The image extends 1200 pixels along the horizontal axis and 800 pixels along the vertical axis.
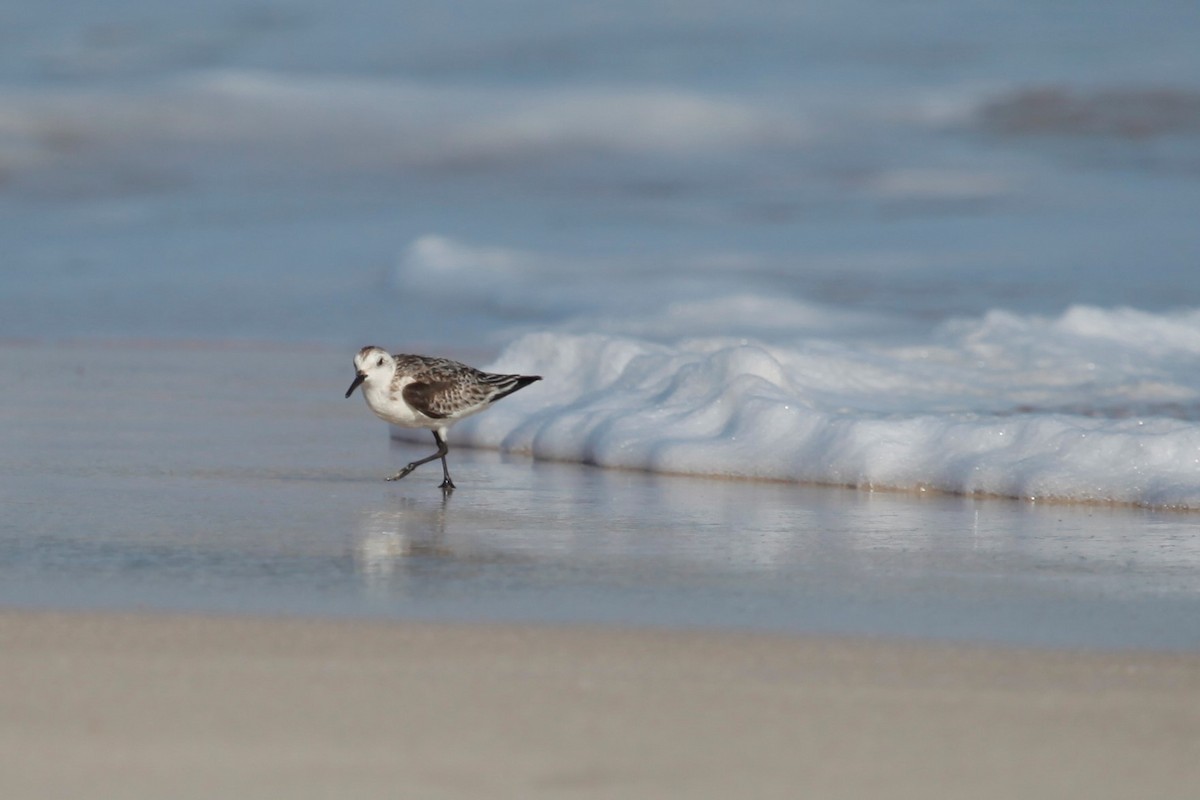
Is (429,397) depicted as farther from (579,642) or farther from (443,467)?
(579,642)

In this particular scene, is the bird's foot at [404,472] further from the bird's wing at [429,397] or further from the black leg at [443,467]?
the bird's wing at [429,397]

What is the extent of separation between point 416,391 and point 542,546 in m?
1.80

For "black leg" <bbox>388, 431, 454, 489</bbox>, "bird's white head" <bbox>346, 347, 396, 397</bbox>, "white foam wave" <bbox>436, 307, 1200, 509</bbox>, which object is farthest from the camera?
"bird's white head" <bbox>346, 347, 396, 397</bbox>

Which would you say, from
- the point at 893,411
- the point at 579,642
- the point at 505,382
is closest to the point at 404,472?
the point at 505,382

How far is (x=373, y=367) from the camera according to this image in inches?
224

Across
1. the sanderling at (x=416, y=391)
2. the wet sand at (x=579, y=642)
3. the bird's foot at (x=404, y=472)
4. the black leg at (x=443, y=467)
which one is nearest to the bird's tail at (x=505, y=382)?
the sanderling at (x=416, y=391)

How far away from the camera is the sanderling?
5691 millimetres

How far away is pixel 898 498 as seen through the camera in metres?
5.20

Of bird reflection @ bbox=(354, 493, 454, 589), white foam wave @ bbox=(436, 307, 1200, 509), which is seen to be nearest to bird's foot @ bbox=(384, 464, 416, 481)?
bird reflection @ bbox=(354, 493, 454, 589)

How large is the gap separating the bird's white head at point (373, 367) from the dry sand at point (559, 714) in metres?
2.69

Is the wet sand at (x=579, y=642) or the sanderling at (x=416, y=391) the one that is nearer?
the wet sand at (x=579, y=642)

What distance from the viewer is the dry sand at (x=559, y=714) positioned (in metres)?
2.14

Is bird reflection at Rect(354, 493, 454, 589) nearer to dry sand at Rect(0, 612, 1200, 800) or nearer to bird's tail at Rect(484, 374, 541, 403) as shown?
dry sand at Rect(0, 612, 1200, 800)

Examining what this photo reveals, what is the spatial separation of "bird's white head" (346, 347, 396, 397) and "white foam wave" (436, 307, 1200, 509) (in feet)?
2.83
